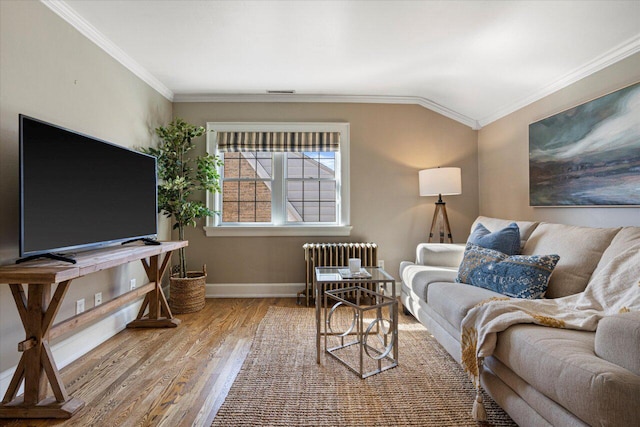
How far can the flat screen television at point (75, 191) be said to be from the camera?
5.56ft

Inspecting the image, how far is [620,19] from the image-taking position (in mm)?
2018

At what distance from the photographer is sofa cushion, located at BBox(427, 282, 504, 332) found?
1.93 m

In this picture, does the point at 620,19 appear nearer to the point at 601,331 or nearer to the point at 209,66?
the point at 601,331

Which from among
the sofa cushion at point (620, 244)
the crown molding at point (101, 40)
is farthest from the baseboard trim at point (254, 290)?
the sofa cushion at point (620, 244)

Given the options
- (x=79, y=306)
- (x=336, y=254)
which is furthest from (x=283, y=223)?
(x=79, y=306)

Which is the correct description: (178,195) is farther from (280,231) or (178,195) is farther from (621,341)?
(621,341)

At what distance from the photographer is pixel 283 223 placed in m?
3.96

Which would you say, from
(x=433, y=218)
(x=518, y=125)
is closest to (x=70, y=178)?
(x=433, y=218)

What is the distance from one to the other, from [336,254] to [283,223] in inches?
31.6

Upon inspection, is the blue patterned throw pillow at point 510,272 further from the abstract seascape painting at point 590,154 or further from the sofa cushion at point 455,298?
the abstract seascape painting at point 590,154

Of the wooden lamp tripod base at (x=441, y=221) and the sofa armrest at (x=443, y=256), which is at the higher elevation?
the wooden lamp tripod base at (x=441, y=221)

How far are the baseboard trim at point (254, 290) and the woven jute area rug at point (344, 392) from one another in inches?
53.8

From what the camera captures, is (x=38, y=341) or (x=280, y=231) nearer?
(x=38, y=341)

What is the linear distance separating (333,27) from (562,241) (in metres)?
2.27
